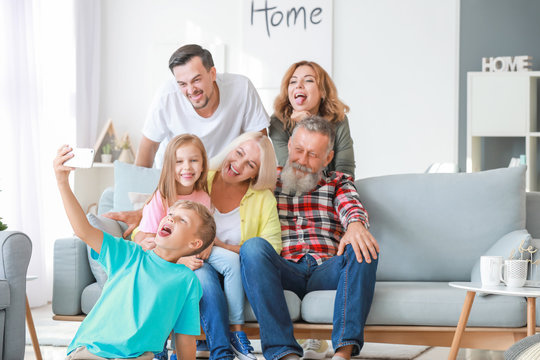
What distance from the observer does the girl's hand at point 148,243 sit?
8.18 ft

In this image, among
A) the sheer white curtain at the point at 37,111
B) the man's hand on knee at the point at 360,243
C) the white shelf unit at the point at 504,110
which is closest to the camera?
the man's hand on knee at the point at 360,243

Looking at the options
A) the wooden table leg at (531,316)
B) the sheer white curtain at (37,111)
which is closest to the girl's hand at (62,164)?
the wooden table leg at (531,316)

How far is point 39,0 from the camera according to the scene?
4.69 metres

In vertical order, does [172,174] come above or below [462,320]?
above

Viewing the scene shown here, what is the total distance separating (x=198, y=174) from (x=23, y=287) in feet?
2.67

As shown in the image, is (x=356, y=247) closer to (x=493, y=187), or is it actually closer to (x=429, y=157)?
(x=493, y=187)

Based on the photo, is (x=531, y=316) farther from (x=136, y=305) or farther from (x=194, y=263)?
(x=136, y=305)

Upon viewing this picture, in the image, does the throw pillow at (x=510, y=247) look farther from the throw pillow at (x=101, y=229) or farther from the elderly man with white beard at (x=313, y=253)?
the throw pillow at (x=101, y=229)

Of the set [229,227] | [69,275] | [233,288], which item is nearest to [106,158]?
[69,275]

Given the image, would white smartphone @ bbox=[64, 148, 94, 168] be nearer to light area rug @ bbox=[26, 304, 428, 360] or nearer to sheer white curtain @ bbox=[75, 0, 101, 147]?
light area rug @ bbox=[26, 304, 428, 360]

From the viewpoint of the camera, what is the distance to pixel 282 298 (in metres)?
2.48

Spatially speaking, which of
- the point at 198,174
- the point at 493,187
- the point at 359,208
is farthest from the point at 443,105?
the point at 198,174

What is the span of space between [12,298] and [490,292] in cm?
175

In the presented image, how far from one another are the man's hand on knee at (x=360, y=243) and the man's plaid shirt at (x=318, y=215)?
12 centimetres
